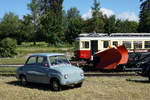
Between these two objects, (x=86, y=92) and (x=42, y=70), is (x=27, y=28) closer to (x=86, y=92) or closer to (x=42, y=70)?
(x=42, y=70)

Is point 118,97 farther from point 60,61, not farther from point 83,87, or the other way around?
point 60,61

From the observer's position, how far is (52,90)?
10258 millimetres

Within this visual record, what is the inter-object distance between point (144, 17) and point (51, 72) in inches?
2148

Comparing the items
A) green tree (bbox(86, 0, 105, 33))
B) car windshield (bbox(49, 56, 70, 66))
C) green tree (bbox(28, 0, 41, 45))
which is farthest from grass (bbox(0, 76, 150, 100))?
green tree (bbox(28, 0, 41, 45))

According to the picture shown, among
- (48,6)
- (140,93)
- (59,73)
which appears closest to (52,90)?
(59,73)

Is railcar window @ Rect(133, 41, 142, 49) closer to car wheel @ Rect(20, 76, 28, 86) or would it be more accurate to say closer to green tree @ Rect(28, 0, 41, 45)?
car wheel @ Rect(20, 76, 28, 86)

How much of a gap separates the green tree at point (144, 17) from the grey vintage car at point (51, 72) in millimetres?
49228

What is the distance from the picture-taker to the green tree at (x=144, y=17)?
5725 centimetres

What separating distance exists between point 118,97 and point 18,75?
5.22 meters

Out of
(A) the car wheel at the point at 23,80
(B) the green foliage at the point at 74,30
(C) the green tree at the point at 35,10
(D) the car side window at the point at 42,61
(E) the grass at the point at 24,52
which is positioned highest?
(C) the green tree at the point at 35,10

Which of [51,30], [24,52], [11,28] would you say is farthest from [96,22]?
[11,28]

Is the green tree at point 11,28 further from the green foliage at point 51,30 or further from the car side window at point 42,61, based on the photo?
the car side window at point 42,61

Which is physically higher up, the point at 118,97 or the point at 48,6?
the point at 48,6

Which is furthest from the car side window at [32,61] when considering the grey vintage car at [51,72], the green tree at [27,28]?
the green tree at [27,28]
